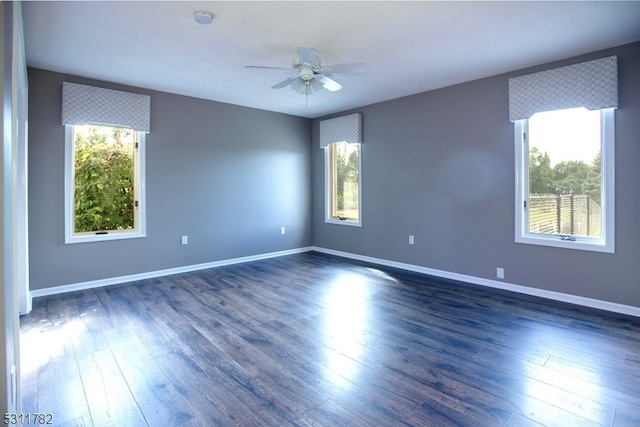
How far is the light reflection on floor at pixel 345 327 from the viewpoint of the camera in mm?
2330

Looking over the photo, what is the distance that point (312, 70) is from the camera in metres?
3.18

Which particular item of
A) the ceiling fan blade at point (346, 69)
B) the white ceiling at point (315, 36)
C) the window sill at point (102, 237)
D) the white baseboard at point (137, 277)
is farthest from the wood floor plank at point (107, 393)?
the ceiling fan blade at point (346, 69)

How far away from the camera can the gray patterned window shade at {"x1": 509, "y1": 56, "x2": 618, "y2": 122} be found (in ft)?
10.7

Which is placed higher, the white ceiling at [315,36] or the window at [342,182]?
the white ceiling at [315,36]

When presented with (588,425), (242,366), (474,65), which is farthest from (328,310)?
(474,65)

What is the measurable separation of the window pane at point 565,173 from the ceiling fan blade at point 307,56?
264 cm

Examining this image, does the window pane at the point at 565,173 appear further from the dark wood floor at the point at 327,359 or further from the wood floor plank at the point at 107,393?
the wood floor plank at the point at 107,393

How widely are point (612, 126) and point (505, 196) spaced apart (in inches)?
46.3

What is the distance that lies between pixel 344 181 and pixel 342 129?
36.5 inches

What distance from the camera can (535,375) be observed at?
2229 millimetres

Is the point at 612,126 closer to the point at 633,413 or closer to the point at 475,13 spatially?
the point at 475,13

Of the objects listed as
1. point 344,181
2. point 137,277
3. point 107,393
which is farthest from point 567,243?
point 137,277

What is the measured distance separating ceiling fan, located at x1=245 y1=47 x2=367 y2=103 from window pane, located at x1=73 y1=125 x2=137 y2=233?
2.44 metres

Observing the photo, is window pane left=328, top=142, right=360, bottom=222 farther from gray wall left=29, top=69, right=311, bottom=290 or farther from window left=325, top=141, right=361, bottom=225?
gray wall left=29, top=69, right=311, bottom=290
